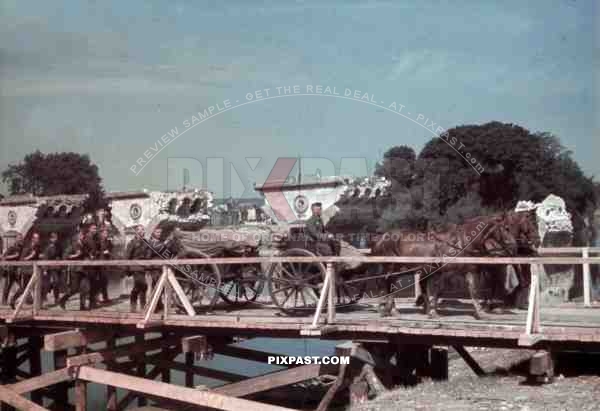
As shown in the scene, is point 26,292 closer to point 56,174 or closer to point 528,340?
point 528,340

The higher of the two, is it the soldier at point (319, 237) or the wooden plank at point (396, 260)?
the soldier at point (319, 237)

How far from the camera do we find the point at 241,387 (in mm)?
9852

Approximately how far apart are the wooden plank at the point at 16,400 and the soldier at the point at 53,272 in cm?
280

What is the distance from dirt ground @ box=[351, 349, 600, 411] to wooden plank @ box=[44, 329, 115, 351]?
14.1ft

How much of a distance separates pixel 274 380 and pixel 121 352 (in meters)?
2.51

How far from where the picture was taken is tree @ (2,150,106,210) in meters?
42.9

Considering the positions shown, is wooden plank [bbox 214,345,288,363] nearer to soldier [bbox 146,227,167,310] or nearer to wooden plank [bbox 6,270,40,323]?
soldier [bbox 146,227,167,310]

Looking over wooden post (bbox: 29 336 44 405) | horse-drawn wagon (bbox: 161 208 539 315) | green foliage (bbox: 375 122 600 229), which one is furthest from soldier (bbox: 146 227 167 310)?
green foliage (bbox: 375 122 600 229)

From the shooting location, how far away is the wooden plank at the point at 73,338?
10555 mm

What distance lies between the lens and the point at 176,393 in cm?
911

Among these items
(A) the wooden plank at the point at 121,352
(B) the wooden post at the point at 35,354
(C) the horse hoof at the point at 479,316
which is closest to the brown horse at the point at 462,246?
(C) the horse hoof at the point at 479,316

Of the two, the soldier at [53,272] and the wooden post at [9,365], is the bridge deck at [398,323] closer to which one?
the soldier at [53,272]

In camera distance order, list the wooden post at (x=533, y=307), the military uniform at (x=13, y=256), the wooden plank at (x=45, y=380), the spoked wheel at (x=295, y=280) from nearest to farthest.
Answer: the wooden post at (x=533, y=307)
the wooden plank at (x=45, y=380)
the spoked wheel at (x=295, y=280)
the military uniform at (x=13, y=256)

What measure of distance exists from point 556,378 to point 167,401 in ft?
17.8
